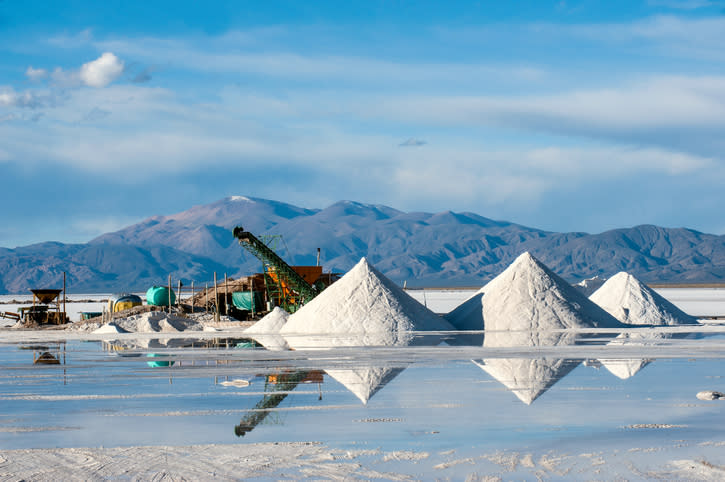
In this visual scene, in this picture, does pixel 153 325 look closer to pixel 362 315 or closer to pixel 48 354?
pixel 362 315

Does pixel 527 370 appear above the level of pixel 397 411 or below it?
above

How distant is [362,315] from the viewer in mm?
27047

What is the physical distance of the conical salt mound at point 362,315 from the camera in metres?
26.2

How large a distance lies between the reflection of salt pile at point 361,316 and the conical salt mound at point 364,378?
25.8 ft

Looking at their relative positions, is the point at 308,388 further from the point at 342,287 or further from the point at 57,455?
the point at 342,287

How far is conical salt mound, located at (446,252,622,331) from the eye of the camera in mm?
28312

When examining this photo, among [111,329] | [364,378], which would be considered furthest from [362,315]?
[364,378]

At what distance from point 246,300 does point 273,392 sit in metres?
32.8

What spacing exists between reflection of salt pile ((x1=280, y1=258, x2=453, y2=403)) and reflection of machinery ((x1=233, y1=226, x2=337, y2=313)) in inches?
289

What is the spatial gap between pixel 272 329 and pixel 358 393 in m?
19.3

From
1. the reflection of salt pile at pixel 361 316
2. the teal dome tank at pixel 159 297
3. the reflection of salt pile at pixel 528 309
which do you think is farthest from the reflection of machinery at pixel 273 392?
the teal dome tank at pixel 159 297

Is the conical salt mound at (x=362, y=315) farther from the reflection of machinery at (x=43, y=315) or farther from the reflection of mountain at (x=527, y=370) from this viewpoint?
the reflection of machinery at (x=43, y=315)

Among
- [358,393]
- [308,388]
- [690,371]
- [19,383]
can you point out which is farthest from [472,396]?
[19,383]

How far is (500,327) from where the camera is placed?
2833 cm
